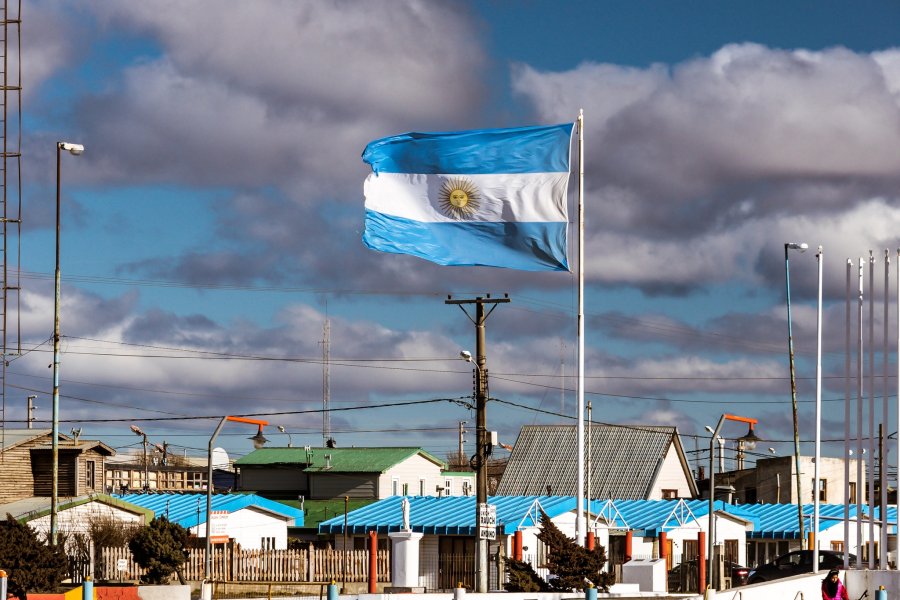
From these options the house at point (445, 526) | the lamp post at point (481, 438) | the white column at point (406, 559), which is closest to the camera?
A: the white column at point (406, 559)

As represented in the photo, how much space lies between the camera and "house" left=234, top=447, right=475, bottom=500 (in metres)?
85.8

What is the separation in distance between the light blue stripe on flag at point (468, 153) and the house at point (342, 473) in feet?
185

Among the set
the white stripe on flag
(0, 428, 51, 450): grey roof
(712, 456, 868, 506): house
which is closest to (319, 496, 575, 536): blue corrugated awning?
(0, 428, 51, 450): grey roof

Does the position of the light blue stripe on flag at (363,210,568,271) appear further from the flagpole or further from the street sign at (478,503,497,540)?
the street sign at (478,503,497,540)

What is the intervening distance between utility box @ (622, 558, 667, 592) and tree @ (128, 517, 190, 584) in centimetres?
1430

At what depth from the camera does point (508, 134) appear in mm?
29031

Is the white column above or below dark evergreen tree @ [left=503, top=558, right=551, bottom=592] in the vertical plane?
above

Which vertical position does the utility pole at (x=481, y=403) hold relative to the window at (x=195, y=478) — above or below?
above

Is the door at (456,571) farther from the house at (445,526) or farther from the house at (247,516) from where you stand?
the house at (247,516)

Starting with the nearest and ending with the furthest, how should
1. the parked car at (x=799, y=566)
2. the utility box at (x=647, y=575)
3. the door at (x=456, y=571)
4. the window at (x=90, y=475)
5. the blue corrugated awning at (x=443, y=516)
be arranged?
the utility box at (x=647, y=575), the parked car at (x=799, y=566), the door at (x=456, y=571), the blue corrugated awning at (x=443, y=516), the window at (x=90, y=475)

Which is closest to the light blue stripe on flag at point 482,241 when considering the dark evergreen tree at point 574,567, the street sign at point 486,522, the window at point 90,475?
the street sign at point 486,522

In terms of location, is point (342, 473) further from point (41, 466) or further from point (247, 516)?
point (41, 466)

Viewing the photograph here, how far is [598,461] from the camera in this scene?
8806 centimetres

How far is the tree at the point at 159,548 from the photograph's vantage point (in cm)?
4284
